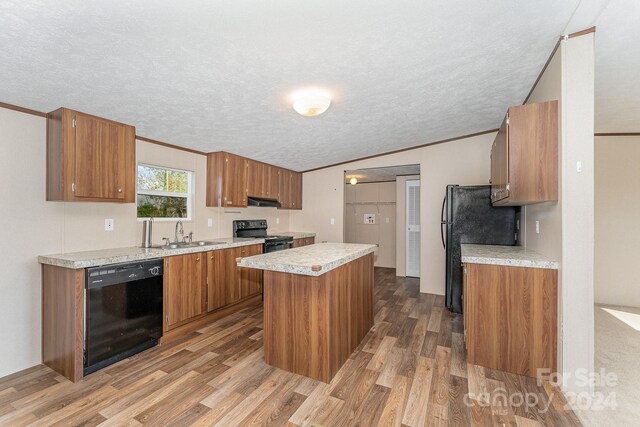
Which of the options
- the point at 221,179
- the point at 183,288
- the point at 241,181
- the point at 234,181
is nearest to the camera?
the point at 183,288

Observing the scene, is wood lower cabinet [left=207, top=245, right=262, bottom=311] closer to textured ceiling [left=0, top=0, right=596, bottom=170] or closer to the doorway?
textured ceiling [left=0, top=0, right=596, bottom=170]

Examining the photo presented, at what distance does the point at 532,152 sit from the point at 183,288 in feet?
11.2

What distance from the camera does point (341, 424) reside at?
69.5 inches

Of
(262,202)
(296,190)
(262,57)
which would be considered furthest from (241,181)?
(262,57)

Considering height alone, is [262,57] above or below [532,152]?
above

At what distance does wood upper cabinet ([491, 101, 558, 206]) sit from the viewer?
2133 millimetres

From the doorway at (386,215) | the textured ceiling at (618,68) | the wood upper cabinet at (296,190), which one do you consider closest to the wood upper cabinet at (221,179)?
the wood upper cabinet at (296,190)

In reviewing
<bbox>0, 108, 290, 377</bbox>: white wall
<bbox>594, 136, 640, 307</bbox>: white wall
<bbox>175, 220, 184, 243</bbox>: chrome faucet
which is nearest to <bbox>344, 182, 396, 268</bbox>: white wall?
<bbox>594, 136, 640, 307</bbox>: white wall

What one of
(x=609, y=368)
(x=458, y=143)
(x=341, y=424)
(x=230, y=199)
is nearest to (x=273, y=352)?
(x=341, y=424)

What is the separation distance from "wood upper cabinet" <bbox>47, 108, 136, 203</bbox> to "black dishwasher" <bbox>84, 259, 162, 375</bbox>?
0.70 meters

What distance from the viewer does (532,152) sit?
220cm

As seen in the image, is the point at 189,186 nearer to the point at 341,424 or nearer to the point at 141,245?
the point at 141,245

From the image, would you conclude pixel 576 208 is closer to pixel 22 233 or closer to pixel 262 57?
pixel 262 57

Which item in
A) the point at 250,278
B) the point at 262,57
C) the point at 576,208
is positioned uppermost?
the point at 262,57
